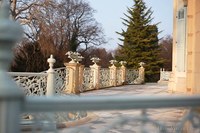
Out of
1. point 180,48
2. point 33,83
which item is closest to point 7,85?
point 33,83

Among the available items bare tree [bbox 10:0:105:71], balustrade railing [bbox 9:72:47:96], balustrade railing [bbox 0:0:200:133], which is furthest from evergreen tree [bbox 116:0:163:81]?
balustrade railing [bbox 0:0:200:133]

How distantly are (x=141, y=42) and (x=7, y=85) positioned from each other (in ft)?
84.9

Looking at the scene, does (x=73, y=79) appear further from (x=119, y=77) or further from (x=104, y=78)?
(x=119, y=77)

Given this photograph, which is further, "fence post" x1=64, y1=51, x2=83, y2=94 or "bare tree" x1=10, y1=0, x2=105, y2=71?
"bare tree" x1=10, y1=0, x2=105, y2=71

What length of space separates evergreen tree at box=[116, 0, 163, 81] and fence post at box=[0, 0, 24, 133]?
25078mm

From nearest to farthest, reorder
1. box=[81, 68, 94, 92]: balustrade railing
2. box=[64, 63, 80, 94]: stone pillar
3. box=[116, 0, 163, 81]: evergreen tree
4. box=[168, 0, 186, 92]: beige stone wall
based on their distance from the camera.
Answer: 1. box=[168, 0, 186, 92]: beige stone wall
2. box=[64, 63, 80, 94]: stone pillar
3. box=[81, 68, 94, 92]: balustrade railing
4. box=[116, 0, 163, 81]: evergreen tree

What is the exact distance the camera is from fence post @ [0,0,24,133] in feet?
3.76

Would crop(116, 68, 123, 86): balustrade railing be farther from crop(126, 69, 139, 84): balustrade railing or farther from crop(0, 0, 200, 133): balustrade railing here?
crop(0, 0, 200, 133): balustrade railing

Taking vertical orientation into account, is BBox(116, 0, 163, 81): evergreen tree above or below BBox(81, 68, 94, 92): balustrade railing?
above

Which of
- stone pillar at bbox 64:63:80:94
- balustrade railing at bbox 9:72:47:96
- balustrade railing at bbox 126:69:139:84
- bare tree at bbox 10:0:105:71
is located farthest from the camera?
balustrade railing at bbox 126:69:139:84

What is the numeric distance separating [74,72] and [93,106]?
33.6 feet

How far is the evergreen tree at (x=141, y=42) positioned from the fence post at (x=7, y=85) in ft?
82.3

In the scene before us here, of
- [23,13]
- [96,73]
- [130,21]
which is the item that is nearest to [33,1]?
[23,13]

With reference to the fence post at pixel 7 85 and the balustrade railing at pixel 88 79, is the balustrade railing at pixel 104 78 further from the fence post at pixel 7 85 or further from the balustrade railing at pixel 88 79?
the fence post at pixel 7 85
